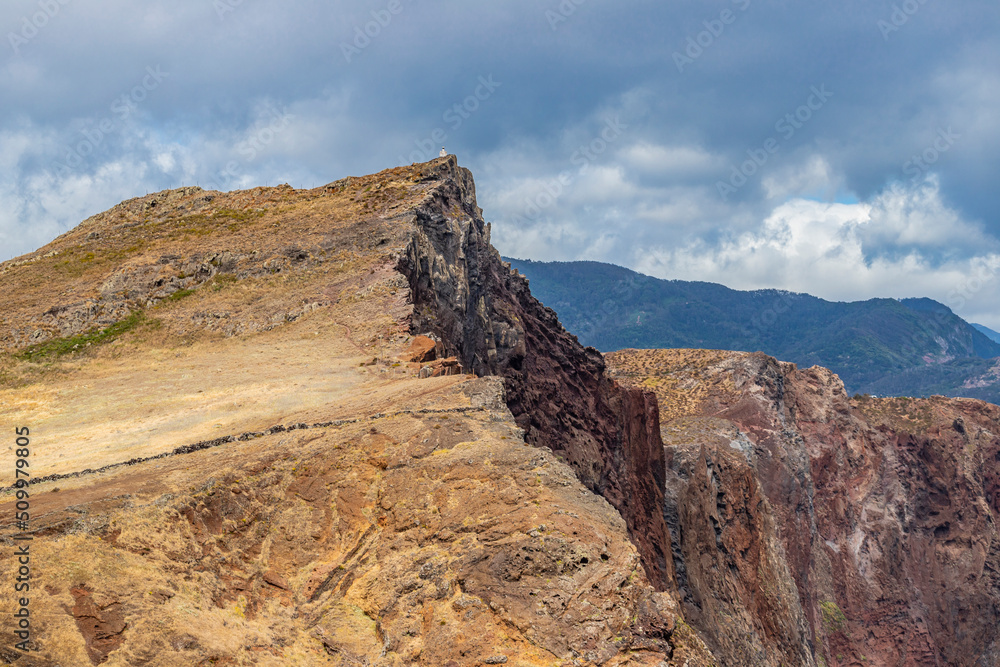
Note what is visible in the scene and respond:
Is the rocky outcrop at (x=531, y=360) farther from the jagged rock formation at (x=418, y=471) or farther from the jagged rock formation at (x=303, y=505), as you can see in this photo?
the jagged rock formation at (x=303, y=505)

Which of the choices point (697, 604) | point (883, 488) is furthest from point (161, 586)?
point (883, 488)

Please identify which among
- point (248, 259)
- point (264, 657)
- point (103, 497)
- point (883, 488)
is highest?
point (248, 259)

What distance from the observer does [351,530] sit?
1445cm

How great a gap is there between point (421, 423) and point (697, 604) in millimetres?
38156

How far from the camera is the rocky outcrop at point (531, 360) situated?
40.1 m

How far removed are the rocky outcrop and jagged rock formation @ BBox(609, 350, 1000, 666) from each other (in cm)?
626

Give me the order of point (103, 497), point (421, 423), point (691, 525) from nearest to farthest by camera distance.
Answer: point (103, 497) → point (421, 423) → point (691, 525)

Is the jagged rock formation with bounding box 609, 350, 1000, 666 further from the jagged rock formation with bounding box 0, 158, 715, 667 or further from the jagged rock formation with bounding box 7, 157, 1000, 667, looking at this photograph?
the jagged rock formation with bounding box 0, 158, 715, 667

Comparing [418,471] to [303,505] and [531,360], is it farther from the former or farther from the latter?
[531,360]

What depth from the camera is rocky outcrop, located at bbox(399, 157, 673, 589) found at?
40094 millimetres

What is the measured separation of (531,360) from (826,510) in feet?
164

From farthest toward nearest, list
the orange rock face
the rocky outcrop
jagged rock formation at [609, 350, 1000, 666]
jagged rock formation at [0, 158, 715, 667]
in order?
1. jagged rock formation at [609, 350, 1000, 666]
2. the rocky outcrop
3. the orange rock face
4. jagged rock formation at [0, 158, 715, 667]

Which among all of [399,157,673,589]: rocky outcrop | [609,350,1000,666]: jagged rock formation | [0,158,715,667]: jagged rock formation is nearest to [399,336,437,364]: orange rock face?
[0,158,715,667]: jagged rock formation

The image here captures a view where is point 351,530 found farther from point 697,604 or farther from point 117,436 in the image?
point 697,604
